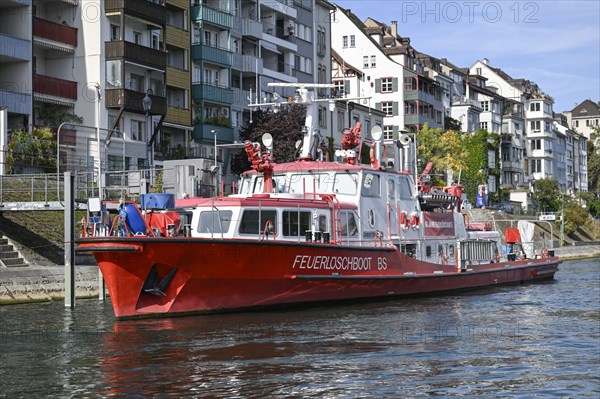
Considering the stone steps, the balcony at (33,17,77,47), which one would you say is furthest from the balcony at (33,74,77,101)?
the stone steps

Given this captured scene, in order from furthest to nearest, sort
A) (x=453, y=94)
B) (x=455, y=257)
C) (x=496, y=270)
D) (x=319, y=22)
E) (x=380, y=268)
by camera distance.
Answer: (x=453, y=94)
(x=319, y=22)
(x=496, y=270)
(x=455, y=257)
(x=380, y=268)

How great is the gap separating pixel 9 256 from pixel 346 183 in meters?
11.9

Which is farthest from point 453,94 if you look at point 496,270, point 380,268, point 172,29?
point 380,268

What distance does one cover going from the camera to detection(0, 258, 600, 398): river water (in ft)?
54.8

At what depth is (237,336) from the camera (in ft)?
74.3

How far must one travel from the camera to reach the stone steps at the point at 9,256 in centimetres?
3403

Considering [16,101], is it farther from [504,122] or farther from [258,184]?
[504,122]

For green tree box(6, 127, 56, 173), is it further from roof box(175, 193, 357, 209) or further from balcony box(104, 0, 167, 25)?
roof box(175, 193, 357, 209)

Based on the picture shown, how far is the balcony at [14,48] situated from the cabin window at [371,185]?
2222 centimetres

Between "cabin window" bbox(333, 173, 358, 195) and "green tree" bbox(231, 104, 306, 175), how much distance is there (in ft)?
79.9

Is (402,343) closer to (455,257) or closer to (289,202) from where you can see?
(289,202)

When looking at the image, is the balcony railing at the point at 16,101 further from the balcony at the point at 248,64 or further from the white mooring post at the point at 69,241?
the balcony at the point at 248,64

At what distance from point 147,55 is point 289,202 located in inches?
1143

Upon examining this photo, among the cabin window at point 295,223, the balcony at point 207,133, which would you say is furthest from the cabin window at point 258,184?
the balcony at point 207,133
